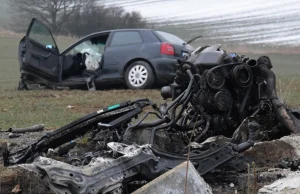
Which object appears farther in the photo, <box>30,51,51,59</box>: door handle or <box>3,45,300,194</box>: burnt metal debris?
<box>30,51,51,59</box>: door handle

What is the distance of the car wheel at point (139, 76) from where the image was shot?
498 inches

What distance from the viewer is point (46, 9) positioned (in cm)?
6488

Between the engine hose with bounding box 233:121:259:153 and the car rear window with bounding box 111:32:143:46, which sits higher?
the car rear window with bounding box 111:32:143:46

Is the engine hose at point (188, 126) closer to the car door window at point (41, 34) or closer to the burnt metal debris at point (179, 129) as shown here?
the burnt metal debris at point (179, 129)

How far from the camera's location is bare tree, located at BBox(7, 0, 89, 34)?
63656mm

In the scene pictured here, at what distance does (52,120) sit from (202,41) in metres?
44.6

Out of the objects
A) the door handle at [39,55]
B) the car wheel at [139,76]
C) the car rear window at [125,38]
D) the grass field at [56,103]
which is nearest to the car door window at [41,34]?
the door handle at [39,55]

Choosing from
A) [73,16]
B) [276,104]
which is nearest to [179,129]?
[276,104]

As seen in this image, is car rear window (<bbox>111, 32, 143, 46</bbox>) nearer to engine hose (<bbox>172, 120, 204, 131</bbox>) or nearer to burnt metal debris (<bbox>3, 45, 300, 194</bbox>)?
burnt metal debris (<bbox>3, 45, 300, 194</bbox>)

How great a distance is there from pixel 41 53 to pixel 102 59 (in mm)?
1427

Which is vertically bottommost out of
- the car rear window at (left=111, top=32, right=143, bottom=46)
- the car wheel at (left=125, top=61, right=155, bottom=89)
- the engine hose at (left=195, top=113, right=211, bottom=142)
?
the car wheel at (left=125, top=61, right=155, bottom=89)

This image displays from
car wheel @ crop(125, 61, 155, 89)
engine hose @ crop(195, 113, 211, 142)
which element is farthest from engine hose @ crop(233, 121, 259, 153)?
car wheel @ crop(125, 61, 155, 89)

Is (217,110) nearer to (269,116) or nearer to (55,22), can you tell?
(269,116)

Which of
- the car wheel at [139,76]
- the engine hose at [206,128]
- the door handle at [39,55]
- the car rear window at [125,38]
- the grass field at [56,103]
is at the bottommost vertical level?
the grass field at [56,103]
